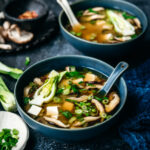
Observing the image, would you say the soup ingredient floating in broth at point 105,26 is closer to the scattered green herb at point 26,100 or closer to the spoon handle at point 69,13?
the spoon handle at point 69,13

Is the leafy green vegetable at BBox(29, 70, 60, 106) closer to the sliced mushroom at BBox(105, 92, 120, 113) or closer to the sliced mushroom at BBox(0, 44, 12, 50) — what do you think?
the sliced mushroom at BBox(105, 92, 120, 113)

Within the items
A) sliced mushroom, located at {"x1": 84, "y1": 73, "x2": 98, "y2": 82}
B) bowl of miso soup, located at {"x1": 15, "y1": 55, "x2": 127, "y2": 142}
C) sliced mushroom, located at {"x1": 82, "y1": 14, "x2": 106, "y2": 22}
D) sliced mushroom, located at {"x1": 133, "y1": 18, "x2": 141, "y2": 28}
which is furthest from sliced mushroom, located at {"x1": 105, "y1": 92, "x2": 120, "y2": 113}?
sliced mushroom, located at {"x1": 82, "y1": 14, "x2": 106, "y2": 22}

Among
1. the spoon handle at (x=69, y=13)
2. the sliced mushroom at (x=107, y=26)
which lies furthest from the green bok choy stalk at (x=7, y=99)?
the sliced mushroom at (x=107, y=26)

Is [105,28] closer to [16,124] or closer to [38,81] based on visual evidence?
[38,81]

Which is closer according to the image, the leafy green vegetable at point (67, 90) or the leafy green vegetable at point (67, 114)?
the leafy green vegetable at point (67, 114)

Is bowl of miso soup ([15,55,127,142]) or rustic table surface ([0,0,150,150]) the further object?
rustic table surface ([0,0,150,150])
